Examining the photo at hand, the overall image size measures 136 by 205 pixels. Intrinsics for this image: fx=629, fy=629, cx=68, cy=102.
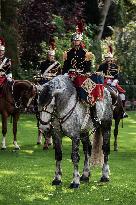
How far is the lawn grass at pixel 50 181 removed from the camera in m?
11.5

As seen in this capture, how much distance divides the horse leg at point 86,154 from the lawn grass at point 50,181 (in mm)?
201

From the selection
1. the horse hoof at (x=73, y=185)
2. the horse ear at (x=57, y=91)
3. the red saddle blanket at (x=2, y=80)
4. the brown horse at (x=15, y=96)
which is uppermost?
the horse ear at (x=57, y=91)

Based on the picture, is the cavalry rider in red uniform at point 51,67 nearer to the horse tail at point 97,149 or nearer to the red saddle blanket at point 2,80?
the red saddle blanket at point 2,80

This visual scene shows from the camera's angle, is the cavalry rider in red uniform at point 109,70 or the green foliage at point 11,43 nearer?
the cavalry rider in red uniform at point 109,70

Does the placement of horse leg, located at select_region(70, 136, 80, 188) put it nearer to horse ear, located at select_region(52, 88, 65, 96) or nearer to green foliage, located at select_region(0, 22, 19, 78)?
horse ear, located at select_region(52, 88, 65, 96)

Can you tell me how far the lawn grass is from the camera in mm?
11523

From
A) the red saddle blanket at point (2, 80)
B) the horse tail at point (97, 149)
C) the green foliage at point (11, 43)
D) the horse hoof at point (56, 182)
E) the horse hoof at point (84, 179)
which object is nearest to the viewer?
the horse hoof at point (56, 182)

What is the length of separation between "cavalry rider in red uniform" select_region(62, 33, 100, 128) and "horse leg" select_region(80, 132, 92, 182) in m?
0.60

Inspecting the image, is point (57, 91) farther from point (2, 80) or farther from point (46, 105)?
point (2, 80)

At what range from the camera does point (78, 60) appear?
1323cm

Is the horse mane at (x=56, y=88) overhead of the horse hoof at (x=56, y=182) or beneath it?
overhead

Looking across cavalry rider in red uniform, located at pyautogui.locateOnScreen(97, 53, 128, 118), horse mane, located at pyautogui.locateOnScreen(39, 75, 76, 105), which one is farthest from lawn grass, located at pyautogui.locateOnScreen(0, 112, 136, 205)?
cavalry rider in red uniform, located at pyautogui.locateOnScreen(97, 53, 128, 118)

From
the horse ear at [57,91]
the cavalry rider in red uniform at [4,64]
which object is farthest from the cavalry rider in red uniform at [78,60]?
the cavalry rider in red uniform at [4,64]

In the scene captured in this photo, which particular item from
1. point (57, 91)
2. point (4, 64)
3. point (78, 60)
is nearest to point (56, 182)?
point (57, 91)
